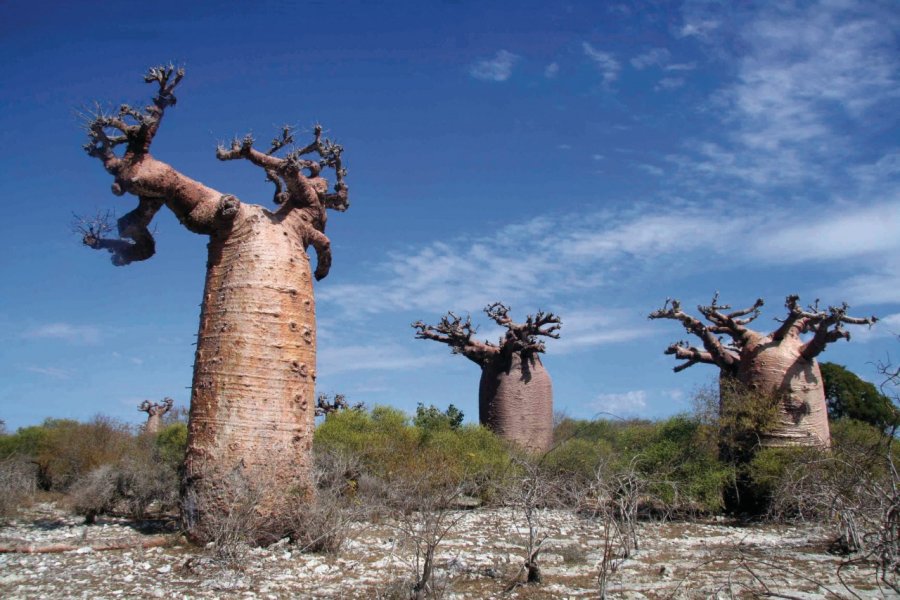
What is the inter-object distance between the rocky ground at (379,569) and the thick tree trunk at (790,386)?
3.05 metres

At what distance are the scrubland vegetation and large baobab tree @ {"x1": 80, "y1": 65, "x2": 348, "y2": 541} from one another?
245mm

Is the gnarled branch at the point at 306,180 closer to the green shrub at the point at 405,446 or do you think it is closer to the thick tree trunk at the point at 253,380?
the thick tree trunk at the point at 253,380

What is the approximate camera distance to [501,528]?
7461mm

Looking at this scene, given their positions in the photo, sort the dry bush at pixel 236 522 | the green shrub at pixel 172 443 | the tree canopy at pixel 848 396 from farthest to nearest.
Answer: the tree canopy at pixel 848 396
the green shrub at pixel 172 443
the dry bush at pixel 236 522

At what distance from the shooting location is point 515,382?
13.2 metres

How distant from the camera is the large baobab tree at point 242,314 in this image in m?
5.81

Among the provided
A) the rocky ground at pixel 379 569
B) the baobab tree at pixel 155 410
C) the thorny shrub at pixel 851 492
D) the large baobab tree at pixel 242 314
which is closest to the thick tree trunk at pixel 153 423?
the baobab tree at pixel 155 410

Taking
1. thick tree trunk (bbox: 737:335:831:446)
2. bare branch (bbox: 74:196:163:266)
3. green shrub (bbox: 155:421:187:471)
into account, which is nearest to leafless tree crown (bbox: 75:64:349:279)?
bare branch (bbox: 74:196:163:266)

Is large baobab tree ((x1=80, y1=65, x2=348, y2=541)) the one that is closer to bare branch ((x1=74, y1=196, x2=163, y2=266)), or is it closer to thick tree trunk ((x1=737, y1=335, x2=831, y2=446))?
bare branch ((x1=74, y1=196, x2=163, y2=266))

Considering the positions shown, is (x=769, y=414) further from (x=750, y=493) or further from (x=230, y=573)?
(x=230, y=573)

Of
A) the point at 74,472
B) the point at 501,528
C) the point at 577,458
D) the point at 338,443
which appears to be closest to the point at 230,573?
the point at 501,528

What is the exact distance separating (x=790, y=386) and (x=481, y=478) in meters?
4.81

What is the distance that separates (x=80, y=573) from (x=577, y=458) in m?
7.45

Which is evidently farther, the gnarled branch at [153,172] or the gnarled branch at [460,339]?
the gnarled branch at [460,339]
